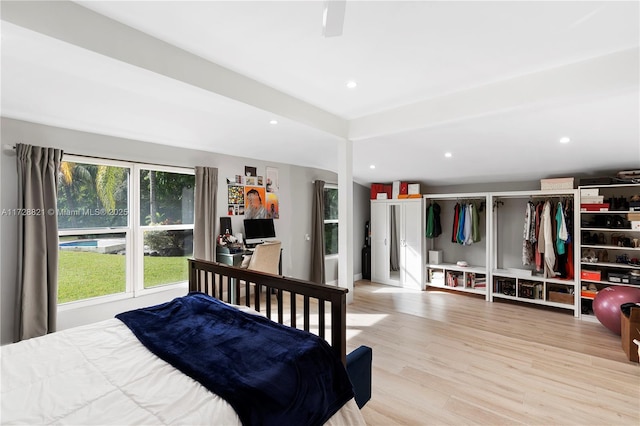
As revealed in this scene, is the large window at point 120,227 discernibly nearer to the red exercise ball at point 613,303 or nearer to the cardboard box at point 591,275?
the red exercise ball at point 613,303

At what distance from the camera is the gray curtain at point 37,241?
2941 mm

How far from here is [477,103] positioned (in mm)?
2906

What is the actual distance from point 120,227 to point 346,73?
3052mm

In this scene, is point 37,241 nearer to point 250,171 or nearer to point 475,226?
point 250,171

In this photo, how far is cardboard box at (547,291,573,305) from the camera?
4.26m

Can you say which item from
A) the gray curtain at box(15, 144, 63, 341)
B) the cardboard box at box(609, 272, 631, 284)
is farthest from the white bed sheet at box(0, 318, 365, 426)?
the cardboard box at box(609, 272, 631, 284)

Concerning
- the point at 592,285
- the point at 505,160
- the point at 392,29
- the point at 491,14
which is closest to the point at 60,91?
the point at 392,29

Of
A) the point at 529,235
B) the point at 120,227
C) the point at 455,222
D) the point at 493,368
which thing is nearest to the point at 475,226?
the point at 455,222

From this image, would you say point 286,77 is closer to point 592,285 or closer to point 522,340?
point 522,340

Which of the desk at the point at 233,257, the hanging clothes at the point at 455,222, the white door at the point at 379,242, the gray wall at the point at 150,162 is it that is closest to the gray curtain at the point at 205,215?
the desk at the point at 233,257

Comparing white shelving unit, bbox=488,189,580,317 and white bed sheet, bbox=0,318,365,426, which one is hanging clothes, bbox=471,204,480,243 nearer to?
white shelving unit, bbox=488,189,580,317

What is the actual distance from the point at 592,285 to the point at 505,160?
6.34ft

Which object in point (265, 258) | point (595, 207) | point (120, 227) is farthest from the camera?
point (265, 258)

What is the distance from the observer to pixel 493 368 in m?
2.76
